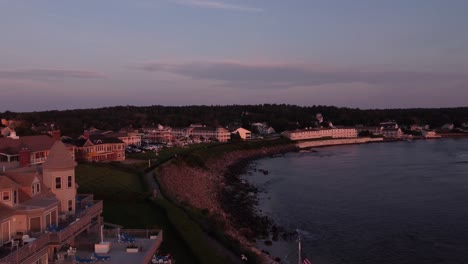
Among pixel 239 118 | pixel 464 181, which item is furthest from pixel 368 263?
pixel 239 118

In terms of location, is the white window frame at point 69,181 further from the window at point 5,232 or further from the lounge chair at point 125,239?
the window at point 5,232

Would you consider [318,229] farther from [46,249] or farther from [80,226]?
[46,249]

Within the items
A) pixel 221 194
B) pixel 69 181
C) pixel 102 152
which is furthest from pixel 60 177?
pixel 102 152

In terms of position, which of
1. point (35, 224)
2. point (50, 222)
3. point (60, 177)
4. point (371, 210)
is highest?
point (60, 177)

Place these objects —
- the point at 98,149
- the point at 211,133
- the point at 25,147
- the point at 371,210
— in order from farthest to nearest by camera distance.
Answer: the point at 211,133
the point at 98,149
the point at 371,210
the point at 25,147

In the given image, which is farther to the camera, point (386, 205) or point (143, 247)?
point (386, 205)

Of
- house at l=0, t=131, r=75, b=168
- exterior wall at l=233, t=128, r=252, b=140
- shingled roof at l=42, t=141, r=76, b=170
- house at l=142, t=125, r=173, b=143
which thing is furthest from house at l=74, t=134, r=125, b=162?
exterior wall at l=233, t=128, r=252, b=140

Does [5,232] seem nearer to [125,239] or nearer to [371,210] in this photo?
[125,239]

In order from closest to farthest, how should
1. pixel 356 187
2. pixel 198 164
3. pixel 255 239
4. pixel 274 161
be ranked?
pixel 255 239
pixel 356 187
pixel 198 164
pixel 274 161
